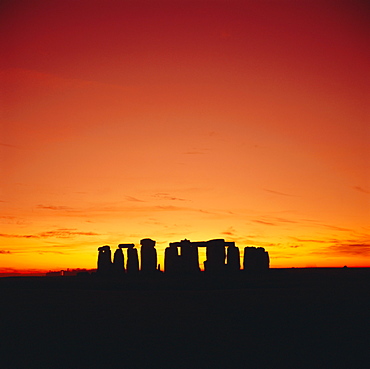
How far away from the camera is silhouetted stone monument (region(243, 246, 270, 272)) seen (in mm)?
35844

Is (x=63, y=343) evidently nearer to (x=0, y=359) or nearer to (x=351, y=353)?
(x=0, y=359)

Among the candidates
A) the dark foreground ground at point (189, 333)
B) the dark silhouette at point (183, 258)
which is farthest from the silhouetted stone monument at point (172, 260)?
the dark foreground ground at point (189, 333)

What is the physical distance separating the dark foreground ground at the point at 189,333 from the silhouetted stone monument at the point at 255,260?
1420 centimetres

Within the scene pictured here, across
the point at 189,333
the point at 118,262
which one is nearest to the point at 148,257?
the point at 118,262

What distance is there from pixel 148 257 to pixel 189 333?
23.3 m

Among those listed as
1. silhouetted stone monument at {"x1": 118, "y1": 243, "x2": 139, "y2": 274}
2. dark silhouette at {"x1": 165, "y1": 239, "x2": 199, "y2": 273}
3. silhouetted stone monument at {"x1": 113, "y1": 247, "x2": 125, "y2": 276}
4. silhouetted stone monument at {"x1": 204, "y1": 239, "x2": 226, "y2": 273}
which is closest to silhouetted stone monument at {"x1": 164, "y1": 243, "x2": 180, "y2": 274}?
dark silhouette at {"x1": 165, "y1": 239, "x2": 199, "y2": 273}

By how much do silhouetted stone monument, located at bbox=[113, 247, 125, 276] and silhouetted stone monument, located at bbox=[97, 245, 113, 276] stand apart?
1.58 ft

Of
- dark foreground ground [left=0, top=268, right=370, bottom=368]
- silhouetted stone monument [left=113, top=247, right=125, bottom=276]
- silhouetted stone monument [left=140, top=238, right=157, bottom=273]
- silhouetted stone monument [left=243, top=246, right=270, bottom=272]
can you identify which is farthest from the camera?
silhouetted stone monument [left=113, top=247, right=125, bottom=276]

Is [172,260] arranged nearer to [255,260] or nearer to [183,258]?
[183,258]

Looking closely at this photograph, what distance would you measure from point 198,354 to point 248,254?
88.0ft

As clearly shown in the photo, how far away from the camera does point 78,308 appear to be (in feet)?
62.3

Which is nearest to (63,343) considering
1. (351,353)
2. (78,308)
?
(351,353)

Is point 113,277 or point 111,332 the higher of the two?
point 113,277

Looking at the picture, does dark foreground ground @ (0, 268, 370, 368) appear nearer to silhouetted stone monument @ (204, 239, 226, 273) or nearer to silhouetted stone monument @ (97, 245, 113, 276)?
silhouetted stone monument @ (204, 239, 226, 273)
